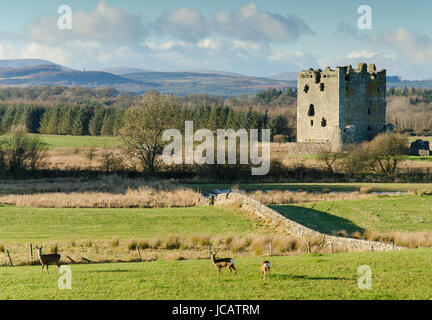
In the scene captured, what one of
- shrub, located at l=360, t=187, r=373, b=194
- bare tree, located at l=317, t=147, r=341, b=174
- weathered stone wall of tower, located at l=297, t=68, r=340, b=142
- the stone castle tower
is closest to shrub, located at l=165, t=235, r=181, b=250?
shrub, located at l=360, t=187, r=373, b=194

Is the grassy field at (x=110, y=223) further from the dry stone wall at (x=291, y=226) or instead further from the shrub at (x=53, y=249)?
the shrub at (x=53, y=249)

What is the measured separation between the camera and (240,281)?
12062mm

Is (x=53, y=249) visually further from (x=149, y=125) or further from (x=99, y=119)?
(x=99, y=119)

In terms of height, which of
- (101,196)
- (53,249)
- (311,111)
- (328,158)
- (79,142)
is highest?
(311,111)

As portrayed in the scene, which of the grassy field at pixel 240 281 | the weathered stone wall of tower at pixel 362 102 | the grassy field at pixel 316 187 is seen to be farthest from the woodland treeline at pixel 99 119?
the grassy field at pixel 240 281

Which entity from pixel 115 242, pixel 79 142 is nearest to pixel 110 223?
pixel 115 242

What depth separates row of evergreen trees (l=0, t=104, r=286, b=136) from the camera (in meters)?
85.2

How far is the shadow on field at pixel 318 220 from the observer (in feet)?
81.8

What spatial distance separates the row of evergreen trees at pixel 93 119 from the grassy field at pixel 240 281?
6805 centimetres

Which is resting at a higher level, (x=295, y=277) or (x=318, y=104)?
(x=318, y=104)

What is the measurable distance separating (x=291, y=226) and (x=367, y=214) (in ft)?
20.2

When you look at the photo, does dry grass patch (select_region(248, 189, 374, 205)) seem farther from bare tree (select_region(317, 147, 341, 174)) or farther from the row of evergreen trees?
the row of evergreen trees

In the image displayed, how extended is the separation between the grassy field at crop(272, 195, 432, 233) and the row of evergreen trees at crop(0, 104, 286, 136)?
5261 cm

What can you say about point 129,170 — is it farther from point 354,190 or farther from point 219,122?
point 219,122
